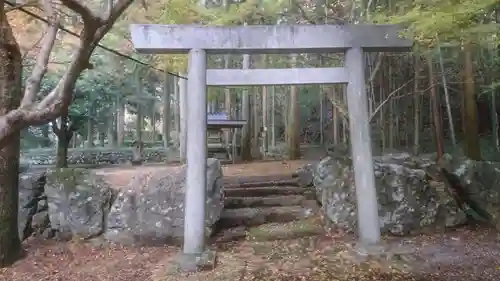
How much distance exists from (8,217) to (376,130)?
12.6 metres

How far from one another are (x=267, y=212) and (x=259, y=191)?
1.01 metres

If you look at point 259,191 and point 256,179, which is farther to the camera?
point 256,179

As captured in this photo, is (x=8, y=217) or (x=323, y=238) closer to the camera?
(x=8, y=217)

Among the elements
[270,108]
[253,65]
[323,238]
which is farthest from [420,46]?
[270,108]

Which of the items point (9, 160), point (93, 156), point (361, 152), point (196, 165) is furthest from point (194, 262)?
point (93, 156)

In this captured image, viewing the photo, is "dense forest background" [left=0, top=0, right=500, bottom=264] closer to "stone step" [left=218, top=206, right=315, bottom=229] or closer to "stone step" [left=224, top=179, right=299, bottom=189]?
"stone step" [left=224, top=179, right=299, bottom=189]

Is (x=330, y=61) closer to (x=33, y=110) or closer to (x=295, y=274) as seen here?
(x=295, y=274)

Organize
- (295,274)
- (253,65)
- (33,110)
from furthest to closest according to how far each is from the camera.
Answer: (253,65)
(295,274)
(33,110)

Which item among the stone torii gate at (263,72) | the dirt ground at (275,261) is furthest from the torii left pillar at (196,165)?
the dirt ground at (275,261)

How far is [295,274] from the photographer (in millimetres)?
4629

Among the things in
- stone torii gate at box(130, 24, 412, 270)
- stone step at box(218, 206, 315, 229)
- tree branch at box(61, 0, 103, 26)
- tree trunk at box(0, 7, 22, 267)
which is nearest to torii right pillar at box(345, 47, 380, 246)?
stone torii gate at box(130, 24, 412, 270)

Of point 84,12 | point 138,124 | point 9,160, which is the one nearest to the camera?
point 84,12

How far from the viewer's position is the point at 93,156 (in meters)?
14.2

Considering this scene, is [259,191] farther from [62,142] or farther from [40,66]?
[62,142]
